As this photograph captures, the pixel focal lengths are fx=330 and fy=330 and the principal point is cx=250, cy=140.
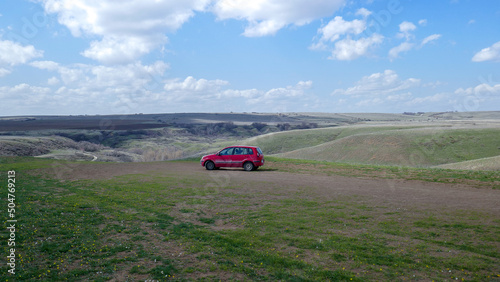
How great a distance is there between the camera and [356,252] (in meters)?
8.12

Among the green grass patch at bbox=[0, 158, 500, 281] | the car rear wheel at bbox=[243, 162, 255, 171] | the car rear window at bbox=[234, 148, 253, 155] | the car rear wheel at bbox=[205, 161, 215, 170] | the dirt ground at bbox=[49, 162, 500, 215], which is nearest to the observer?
the green grass patch at bbox=[0, 158, 500, 281]

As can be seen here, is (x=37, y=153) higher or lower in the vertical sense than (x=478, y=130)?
lower

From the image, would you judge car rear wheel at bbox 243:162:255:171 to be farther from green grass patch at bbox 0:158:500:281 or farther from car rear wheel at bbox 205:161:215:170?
green grass patch at bbox 0:158:500:281

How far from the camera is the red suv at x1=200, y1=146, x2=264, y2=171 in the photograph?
87.7ft

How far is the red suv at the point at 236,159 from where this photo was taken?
87.7ft

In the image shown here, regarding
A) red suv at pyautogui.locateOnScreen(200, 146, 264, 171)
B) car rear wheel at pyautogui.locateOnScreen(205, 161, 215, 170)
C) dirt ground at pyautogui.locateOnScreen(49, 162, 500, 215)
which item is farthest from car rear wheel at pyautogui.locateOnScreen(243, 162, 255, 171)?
dirt ground at pyautogui.locateOnScreen(49, 162, 500, 215)

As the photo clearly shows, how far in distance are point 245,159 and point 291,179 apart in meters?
6.28

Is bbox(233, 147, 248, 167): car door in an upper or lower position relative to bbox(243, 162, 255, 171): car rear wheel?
upper

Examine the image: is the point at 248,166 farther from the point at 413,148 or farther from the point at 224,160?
the point at 413,148

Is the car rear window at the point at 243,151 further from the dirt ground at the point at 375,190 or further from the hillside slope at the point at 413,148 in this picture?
the hillside slope at the point at 413,148

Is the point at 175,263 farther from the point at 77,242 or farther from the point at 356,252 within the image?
the point at 356,252

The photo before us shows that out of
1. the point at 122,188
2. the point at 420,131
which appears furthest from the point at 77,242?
the point at 420,131

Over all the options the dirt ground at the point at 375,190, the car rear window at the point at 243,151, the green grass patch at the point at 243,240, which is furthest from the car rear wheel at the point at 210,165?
the green grass patch at the point at 243,240

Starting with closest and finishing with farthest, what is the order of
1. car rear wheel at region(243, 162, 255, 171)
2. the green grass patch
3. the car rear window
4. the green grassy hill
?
the green grass patch, car rear wheel at region(243, 162, 255, 171), the car rear window, the green grassy hill
